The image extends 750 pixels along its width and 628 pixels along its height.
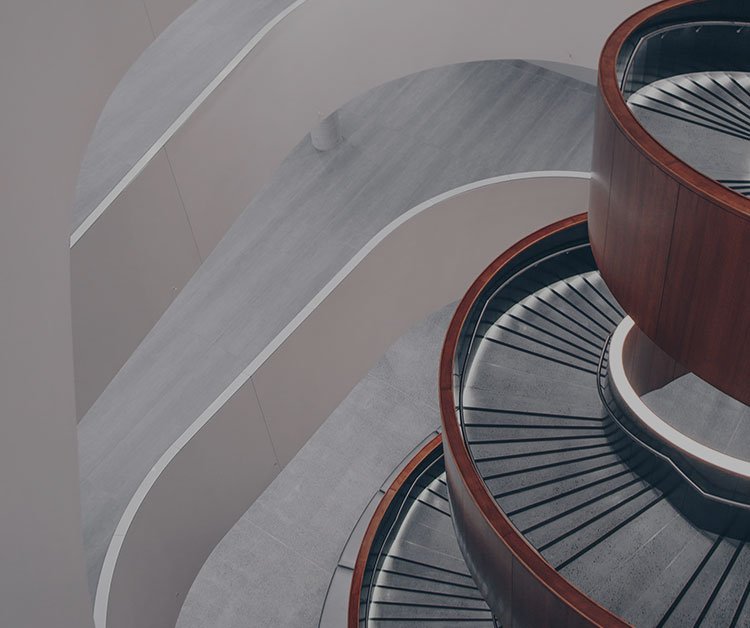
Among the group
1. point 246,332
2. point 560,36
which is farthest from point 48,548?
point 560,36

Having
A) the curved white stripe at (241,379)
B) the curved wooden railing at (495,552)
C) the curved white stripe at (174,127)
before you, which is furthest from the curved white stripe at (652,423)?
the curved white stripe at (174,127)

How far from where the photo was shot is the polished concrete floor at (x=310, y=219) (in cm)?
1374

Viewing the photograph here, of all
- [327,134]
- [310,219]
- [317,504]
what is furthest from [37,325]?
[327,134]

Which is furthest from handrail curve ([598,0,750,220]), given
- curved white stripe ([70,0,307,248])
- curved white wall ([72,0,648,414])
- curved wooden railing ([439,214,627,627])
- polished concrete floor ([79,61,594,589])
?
polished concrete floor ([79,61,594,589])

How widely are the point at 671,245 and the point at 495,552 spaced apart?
8.46ft

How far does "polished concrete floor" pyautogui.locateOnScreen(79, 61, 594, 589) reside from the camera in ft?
45.1

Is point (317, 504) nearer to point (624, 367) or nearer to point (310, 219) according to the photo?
point (310, 219)

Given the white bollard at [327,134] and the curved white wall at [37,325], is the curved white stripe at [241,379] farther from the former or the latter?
the curved white wall at [37,325]

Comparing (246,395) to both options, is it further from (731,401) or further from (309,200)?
(731,401)

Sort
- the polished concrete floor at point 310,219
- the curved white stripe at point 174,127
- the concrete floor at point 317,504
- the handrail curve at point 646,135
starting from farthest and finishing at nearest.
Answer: the polished concrete floor at point 310,219 → the concrete floor at point 317,504 → the curved white stripe at point 174,127 → the handrail curve at point 646,135

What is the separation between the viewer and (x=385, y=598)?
11648 mm

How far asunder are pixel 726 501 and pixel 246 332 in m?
8.08

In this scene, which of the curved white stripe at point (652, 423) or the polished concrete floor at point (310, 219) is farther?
the polished concrete floor at point (310, 219)

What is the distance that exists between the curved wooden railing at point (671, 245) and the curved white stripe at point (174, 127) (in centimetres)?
535
